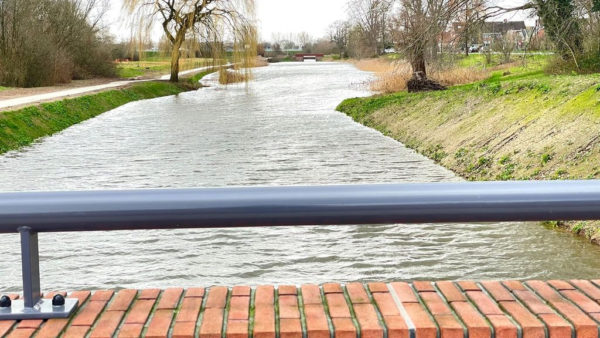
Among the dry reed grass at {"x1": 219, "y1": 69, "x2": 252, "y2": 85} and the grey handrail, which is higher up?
the dry reed grass at {"x1": 219, "y1": 69, "x2": 252, "y2": 85}

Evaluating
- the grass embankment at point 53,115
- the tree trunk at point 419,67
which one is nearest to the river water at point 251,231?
the grass embankment at point 53,115

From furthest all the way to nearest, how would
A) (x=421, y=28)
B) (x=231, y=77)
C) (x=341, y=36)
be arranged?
1. (x=341, y=36)
2. (x=231, y=77)
3. (x=421, y=28)

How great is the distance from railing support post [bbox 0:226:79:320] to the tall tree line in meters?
28.7

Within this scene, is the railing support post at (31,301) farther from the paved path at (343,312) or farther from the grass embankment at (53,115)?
the grass embankment at (53,115)

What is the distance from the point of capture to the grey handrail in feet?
8.66

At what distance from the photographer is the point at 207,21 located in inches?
1374

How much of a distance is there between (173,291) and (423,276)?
4054mm

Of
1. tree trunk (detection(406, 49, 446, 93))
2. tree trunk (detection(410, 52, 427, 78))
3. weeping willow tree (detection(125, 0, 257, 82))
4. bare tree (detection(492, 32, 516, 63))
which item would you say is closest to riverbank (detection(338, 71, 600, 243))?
tree trunk (detection(406, 49, 446, 93))

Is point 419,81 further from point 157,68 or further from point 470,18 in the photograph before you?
point 157,68

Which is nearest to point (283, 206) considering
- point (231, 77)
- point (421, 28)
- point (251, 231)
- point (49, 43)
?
point (251, 231)

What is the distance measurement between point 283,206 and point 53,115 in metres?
19.5

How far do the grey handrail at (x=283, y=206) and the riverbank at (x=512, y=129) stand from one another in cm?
531

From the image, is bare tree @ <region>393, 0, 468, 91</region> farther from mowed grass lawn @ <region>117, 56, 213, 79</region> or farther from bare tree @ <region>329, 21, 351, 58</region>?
bare tree @ <region>329, 21, 351, 58</region>

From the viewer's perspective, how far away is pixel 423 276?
6559mm
